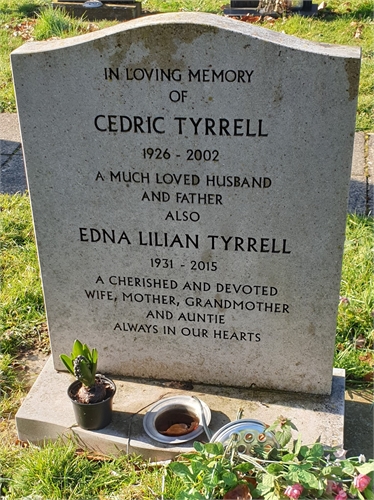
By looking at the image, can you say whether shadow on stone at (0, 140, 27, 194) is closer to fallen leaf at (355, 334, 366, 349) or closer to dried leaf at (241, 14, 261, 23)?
fallen leaf at (355, 334, 366, 349)

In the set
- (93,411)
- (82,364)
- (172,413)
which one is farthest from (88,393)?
(172,413)

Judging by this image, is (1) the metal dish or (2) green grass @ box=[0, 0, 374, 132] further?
(2) green grass @ box=[0, 0, 374, 132]

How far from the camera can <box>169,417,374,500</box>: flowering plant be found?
7.27 feet

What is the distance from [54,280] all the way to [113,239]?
14.5 inches

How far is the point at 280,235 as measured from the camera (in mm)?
2650

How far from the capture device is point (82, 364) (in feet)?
8.53

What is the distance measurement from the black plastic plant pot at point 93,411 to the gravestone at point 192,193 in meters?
0.31

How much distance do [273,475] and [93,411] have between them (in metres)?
0.83

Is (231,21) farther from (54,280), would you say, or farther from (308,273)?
(54,280)

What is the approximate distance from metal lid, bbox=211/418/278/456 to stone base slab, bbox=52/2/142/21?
752cm

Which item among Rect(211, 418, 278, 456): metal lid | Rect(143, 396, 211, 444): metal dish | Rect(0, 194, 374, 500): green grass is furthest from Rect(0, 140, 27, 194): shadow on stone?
Rect(211, 418, 278, 456): metal lid

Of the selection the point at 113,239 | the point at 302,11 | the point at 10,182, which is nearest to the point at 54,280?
the point at 113,239

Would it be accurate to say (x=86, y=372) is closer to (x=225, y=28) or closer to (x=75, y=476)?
(x=75, y=476)

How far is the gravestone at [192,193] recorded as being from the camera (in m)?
2.39
